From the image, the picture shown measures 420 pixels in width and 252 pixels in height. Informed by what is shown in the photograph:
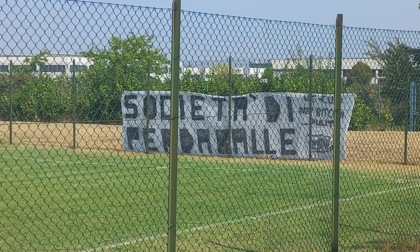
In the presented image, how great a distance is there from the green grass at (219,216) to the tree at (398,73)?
1.37 meters

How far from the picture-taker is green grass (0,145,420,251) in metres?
8.45

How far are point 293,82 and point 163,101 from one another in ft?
21.2

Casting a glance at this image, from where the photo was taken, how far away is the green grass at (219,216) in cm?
845

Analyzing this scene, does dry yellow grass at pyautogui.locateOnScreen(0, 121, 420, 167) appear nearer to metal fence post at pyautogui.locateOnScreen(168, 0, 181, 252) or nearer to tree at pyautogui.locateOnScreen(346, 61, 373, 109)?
tree at pyautogui.locateOnScreen(346, 61, 373, 109)

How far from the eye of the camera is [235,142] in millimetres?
19500

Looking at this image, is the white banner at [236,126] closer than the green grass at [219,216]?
No

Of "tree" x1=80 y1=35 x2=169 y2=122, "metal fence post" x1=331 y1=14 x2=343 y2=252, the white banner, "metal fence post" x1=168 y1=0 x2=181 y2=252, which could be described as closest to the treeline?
"tree" x1=80 y1=35 x2=169 y2=122

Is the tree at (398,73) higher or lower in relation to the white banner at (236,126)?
higher

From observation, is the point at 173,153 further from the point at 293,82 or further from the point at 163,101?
the point at 163,101

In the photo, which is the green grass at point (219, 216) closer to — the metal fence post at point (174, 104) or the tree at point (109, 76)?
the tree at point (109, 76)

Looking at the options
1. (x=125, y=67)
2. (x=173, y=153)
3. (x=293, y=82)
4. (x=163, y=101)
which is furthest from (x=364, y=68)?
(x=163, y=101)

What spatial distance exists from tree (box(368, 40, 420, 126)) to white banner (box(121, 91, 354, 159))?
7571mm

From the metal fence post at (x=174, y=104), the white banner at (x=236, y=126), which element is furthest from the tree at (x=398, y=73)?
the white banner at (x=236, y=126)

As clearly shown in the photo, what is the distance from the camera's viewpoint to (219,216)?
34.2ft
